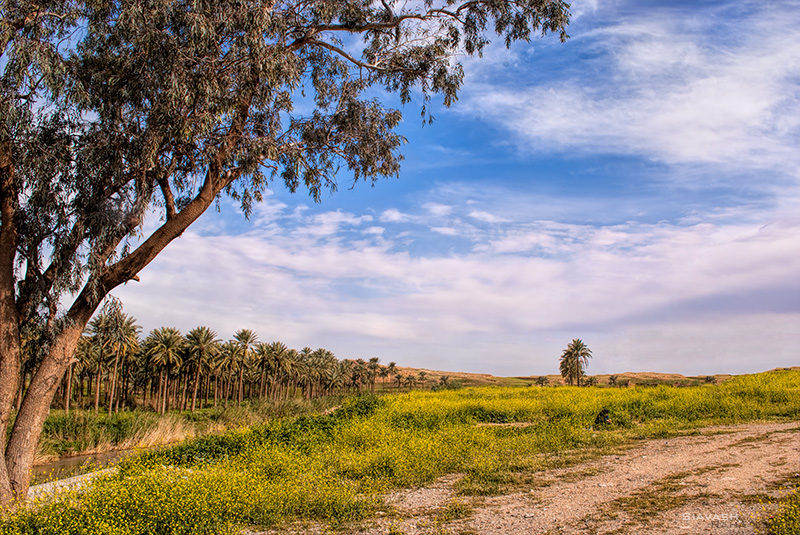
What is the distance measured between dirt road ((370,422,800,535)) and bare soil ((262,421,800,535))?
0.5 inches

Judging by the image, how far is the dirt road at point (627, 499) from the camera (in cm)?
640

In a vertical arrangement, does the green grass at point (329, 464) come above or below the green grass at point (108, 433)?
above

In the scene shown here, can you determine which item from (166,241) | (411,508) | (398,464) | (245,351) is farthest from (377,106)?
(245,351)

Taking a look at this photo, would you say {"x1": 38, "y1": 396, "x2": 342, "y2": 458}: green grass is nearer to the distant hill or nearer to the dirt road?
the dirt road

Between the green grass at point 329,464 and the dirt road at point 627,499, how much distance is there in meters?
0.65

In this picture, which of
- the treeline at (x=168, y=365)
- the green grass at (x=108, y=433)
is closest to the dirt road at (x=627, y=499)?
the green grass at (x=108, y=433)

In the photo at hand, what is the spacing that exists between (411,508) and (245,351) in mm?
50612

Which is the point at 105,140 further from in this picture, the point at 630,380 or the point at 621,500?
the point at 630,380

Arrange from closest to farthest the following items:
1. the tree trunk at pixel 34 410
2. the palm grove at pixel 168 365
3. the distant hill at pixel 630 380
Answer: the tree trunk at pixel 34 410, the palm grove at pixel 168 365, the distant hill at pixel 630 380

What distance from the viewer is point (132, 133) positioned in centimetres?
1027

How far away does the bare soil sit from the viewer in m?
6.39

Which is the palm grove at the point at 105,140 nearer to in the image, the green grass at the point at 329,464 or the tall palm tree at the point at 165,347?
the green grass at the point at 329,464

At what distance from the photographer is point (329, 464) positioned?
10930 mm

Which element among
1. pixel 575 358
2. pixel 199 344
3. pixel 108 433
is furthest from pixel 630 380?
pixel 108 433
